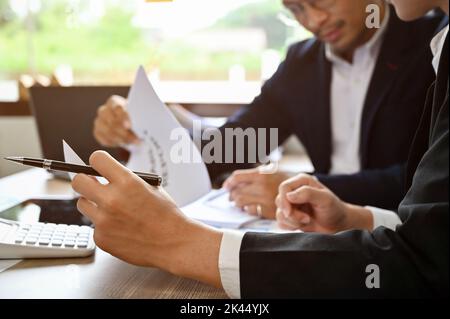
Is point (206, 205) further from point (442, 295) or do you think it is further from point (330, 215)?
point (442, 295)

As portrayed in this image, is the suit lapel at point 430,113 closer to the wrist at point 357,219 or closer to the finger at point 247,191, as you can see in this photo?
the wrist at point 357,219

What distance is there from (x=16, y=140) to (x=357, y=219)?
0.85 m

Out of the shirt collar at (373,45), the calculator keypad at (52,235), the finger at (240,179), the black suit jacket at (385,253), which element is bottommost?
the finger at (240,179)

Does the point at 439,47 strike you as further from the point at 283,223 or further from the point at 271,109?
the point at 271,109

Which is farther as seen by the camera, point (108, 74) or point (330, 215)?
point (108, 74)

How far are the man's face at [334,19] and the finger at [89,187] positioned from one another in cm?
66

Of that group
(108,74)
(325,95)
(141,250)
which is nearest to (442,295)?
(141,250)

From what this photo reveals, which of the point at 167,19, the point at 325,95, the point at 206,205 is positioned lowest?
the point at 206,205

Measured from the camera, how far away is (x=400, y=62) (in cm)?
127

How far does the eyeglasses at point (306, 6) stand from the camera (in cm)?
115

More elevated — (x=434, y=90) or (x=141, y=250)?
(x=434, y=90)

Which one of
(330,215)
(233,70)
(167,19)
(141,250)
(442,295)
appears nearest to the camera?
(442,295)

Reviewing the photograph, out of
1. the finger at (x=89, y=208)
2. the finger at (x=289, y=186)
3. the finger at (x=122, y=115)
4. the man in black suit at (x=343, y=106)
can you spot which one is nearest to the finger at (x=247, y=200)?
the man in black suit at (x=343, y=106)
